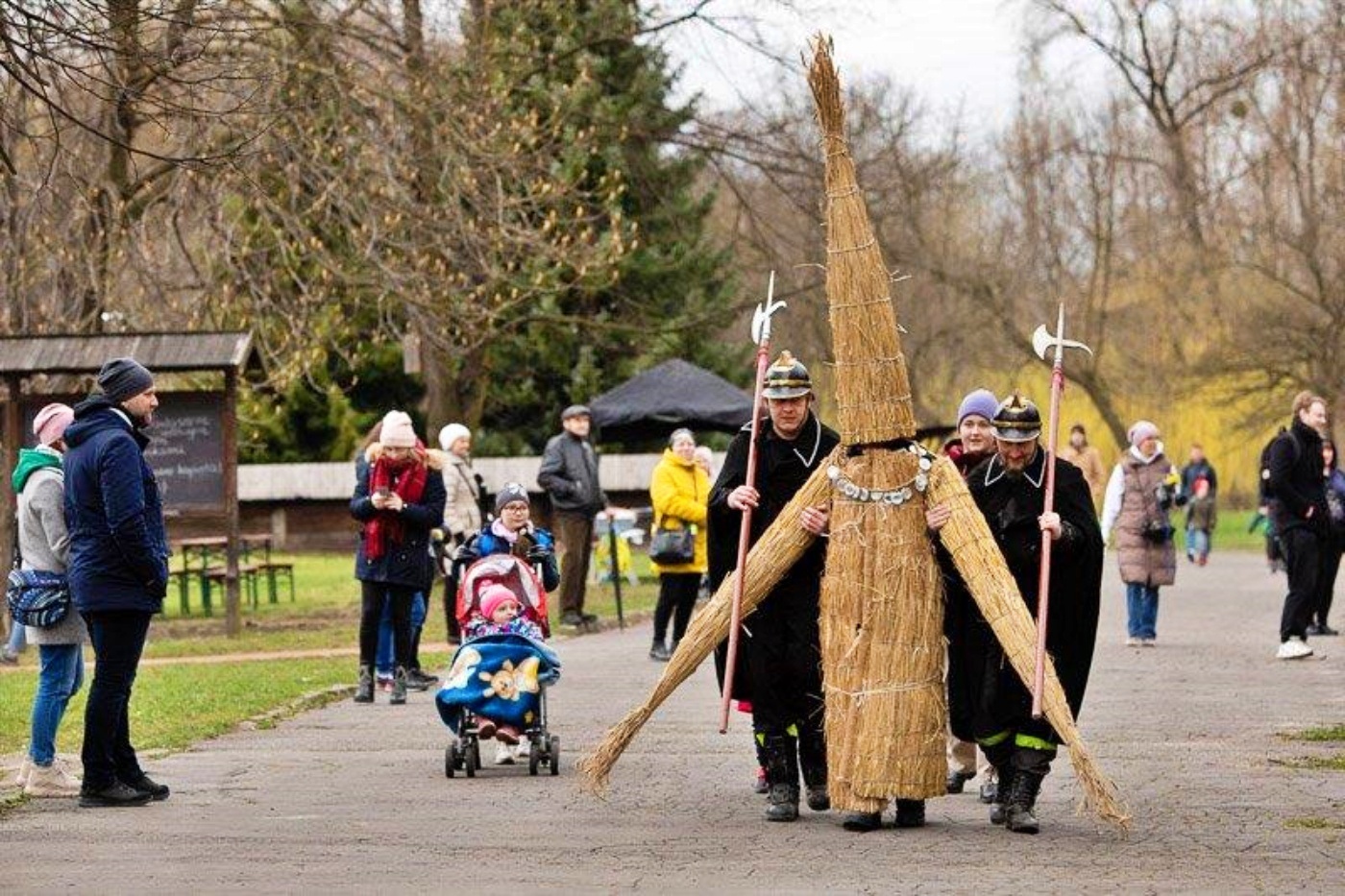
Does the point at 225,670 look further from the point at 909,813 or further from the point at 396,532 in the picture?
the point at 909,813

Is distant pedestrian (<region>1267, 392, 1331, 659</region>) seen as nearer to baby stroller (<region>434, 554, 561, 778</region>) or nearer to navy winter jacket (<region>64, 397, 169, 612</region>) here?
baby stroller (<region>434, 554, 561, 778</region>)

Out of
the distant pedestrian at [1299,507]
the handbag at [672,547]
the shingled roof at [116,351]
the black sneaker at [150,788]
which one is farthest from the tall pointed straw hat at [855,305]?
the shingled roof at [116,351]

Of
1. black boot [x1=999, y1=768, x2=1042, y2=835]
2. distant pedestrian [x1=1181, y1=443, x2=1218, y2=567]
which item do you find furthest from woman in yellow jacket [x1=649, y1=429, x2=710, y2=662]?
distant pedestrian [x1=1181, y1=443, x2=1218, y2=567]

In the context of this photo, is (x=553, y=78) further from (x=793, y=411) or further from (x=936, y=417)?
(x=936, y=417)

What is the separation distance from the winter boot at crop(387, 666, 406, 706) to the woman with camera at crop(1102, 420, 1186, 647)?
6.72m

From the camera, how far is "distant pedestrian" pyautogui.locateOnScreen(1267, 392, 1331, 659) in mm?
18359

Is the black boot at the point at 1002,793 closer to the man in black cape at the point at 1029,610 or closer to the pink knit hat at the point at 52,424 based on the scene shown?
the man in black cape at the point at 1029,610

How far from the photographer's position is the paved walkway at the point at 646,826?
28.1 feet

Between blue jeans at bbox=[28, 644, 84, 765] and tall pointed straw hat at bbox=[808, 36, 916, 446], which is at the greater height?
tall pointed straw hat at bbox=[808, 36, 916, 446]

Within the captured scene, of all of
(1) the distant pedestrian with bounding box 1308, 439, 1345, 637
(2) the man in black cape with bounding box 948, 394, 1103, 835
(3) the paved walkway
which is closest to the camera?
(3) the paved walkway

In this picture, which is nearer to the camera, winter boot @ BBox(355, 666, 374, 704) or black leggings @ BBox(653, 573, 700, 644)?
winter boot @ BBox(355, 666, 374, 704)

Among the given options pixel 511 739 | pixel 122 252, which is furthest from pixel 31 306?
pixel 511 739

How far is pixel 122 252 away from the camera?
78.8 feet

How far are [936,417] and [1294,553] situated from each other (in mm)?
40028
